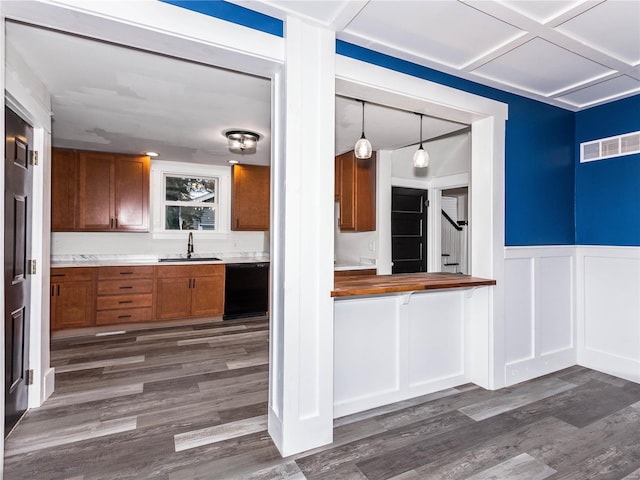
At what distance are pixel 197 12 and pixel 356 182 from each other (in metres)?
2.93

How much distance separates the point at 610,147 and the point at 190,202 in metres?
5.30

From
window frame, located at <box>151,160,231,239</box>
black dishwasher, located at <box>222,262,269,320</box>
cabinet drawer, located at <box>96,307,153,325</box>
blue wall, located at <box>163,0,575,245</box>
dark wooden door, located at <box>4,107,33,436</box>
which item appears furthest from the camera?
window frame, located at <box>151,160,231,239</box>

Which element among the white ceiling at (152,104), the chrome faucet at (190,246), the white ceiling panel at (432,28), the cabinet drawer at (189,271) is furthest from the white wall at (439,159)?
the chrome faucet at (190,246)

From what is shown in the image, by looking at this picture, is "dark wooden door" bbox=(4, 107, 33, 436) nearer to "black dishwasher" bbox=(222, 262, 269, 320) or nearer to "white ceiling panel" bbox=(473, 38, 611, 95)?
"black dishwasher" bbox=(222, 262, 269, 320)

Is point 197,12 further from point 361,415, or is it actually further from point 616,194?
point 616,194

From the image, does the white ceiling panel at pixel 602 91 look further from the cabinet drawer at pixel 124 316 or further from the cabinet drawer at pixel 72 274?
the cabinet drawer at pixel 72 274

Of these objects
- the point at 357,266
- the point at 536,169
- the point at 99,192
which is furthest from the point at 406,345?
the point at 99,192

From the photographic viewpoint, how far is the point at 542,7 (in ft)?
6.12

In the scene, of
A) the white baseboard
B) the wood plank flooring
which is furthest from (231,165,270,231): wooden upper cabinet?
the white baseboard

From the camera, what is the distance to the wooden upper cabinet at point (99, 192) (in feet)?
14.8

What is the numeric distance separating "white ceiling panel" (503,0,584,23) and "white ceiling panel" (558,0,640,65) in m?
0.14

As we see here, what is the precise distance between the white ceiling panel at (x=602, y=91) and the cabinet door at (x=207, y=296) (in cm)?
456

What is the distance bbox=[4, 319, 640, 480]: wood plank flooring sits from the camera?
1889 mm

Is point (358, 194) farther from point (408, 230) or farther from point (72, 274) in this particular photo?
point (72, 274)
